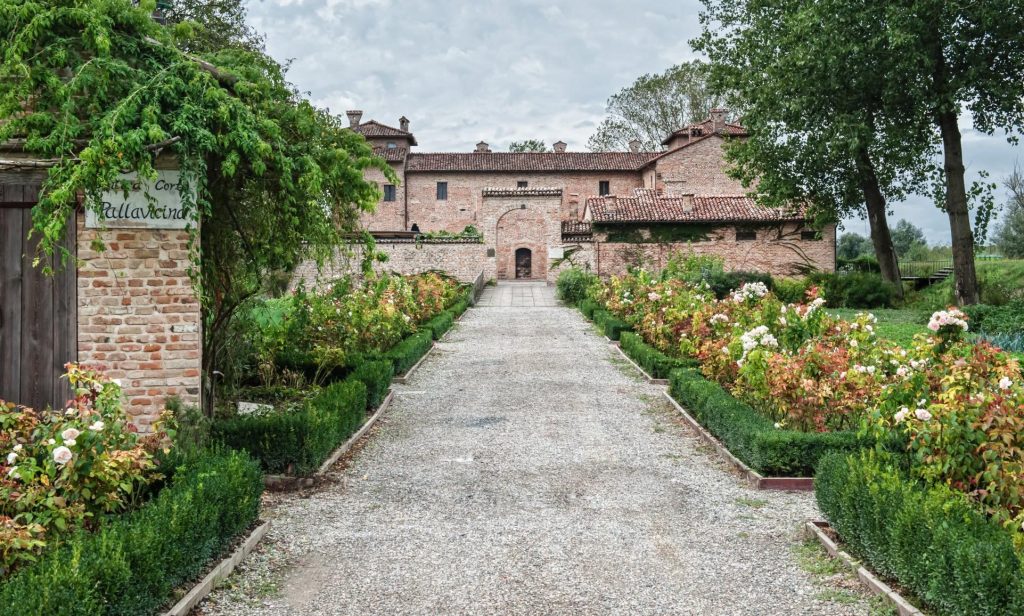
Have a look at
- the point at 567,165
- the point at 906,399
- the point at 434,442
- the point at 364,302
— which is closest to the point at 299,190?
the point at 434,442

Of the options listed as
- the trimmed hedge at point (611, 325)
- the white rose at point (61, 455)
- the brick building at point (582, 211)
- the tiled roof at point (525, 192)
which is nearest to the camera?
the white rose at point (61, 455)

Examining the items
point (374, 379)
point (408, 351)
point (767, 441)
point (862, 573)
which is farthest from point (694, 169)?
point (862, 573)

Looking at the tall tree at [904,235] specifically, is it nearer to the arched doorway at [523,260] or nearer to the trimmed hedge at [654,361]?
the arched doorway at [523,260]

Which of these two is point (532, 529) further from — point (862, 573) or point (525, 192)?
point (525, 192)

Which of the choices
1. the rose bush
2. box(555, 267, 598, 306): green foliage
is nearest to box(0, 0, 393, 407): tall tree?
the rose bush

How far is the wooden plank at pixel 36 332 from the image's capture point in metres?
5.75

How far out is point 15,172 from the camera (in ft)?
18.4

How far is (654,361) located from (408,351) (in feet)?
11.8

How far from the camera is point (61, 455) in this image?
11.7 ft

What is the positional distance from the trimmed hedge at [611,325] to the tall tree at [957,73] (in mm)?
8081

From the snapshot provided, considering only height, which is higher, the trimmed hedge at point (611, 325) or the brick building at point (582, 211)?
the brick building at point (582, 211)

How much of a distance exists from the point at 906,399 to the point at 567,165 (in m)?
41.0

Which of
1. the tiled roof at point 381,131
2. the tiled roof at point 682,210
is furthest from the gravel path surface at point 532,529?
the tiled roof at point 381,131

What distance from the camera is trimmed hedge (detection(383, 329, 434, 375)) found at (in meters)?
11.2
